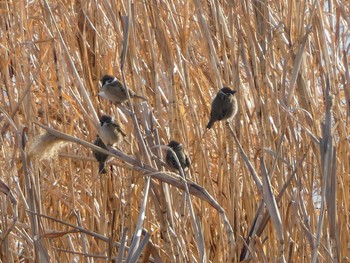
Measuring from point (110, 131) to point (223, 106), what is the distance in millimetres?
322

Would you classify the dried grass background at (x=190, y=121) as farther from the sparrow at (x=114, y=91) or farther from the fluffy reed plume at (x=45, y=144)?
the fluffy reed plume at (x=45, y=144)

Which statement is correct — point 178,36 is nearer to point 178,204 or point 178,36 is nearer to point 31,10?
point 178,204

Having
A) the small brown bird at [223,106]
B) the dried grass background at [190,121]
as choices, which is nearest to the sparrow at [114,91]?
the dried grass background at [190,121]

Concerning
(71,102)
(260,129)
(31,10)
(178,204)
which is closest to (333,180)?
(260,129)

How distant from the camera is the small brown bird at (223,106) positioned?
192 cm

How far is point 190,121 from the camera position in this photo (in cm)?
212

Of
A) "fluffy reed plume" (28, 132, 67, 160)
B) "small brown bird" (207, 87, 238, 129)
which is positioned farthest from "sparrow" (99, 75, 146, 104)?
"fluffy reed plume" (28, 132, 67, 160)

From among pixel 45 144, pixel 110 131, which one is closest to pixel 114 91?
pixel 110 131

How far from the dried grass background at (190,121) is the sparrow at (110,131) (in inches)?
1.8

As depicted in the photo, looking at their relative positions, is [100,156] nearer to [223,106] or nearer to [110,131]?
[110,131]

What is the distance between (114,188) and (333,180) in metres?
0.78

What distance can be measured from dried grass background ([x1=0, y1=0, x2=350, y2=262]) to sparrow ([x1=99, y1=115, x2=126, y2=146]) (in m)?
0.04

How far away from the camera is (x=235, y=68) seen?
1970 millimetres

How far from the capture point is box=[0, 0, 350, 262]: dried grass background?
1.84 metres
